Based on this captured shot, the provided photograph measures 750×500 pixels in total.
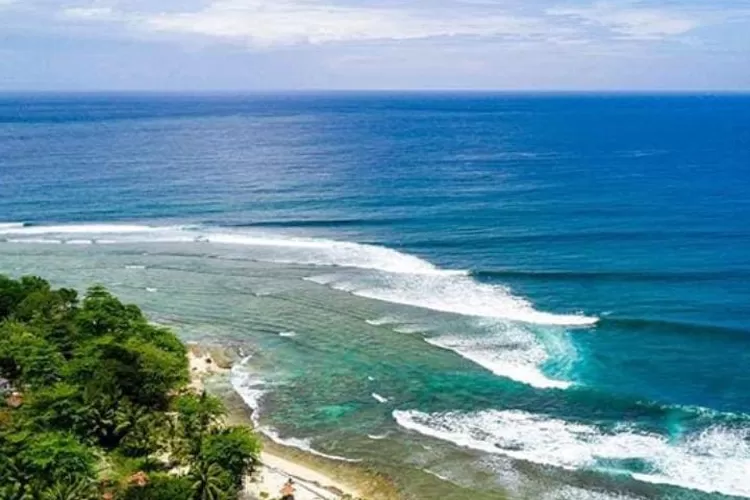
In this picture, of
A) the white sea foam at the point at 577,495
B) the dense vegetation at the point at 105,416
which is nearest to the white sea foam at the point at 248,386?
the dense vegetation at the point at 105,416

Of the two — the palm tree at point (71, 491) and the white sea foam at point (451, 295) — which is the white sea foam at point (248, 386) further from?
the white sea foam at point (451, 295)

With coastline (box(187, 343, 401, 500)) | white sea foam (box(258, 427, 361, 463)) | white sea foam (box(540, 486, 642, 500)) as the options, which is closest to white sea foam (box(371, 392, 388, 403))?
white sea foam (box(258, 427, 361, 463))

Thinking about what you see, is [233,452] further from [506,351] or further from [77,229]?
[77,229]

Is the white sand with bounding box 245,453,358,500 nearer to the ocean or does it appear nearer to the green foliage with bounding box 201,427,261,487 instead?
the green foliage with bounding box 201,427,261,487

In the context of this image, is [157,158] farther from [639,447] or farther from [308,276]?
[639,447]

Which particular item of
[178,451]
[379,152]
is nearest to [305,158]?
[379,152]
